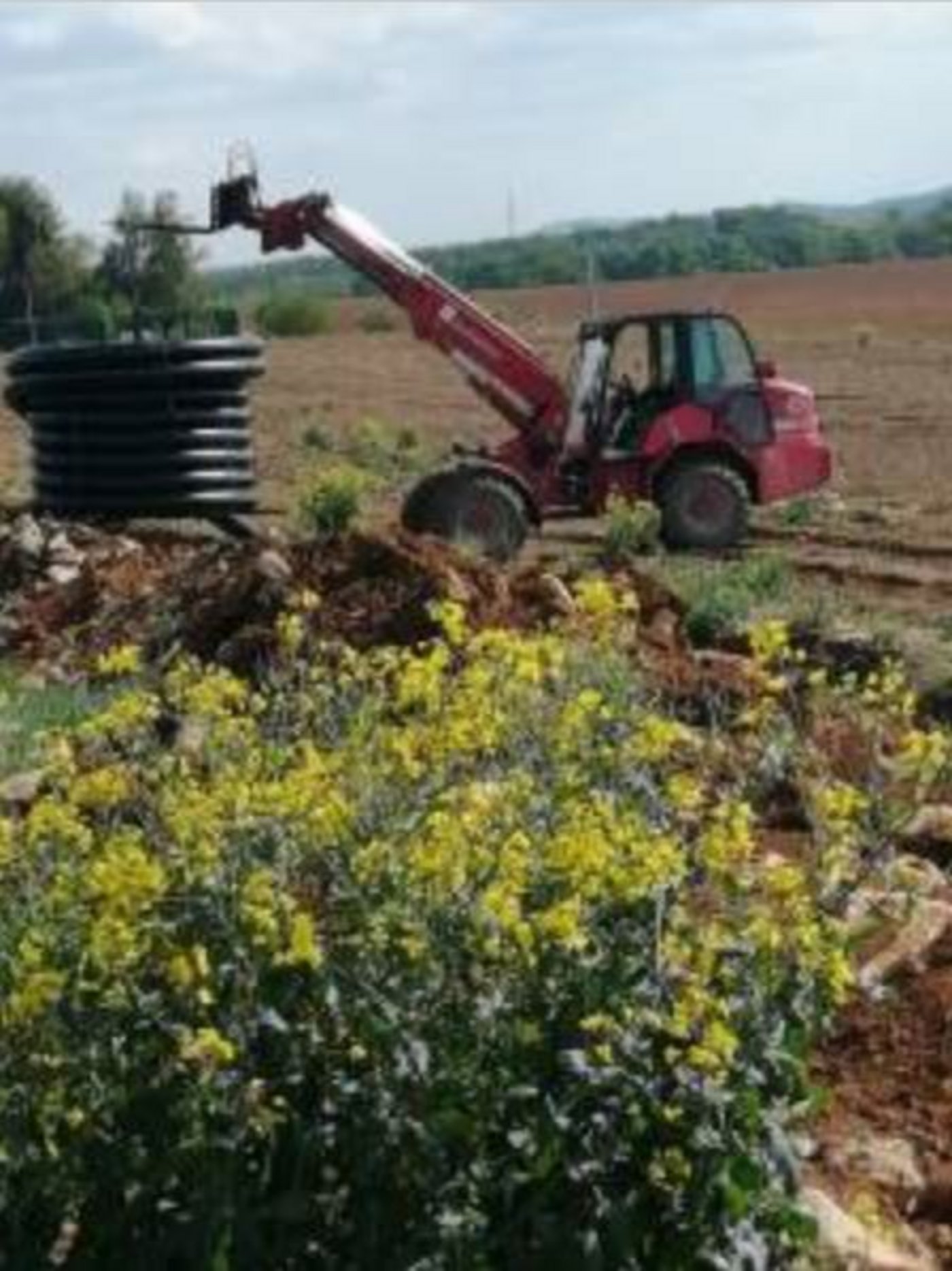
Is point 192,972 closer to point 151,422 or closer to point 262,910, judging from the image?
point 262,910

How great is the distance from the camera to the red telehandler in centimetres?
1852

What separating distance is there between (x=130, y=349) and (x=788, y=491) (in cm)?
496

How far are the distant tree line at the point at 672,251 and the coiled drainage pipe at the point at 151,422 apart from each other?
81957 millimetres

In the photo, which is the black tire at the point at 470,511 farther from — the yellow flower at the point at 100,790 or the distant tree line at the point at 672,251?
the distant tree line at the point at 672,251

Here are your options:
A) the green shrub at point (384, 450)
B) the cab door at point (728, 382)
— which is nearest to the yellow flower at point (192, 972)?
the cab door at point (728, 382)

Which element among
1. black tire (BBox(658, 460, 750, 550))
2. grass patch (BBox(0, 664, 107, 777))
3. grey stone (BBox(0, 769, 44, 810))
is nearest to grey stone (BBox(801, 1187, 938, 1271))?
grass patch (BBox(0, 664, 107, 777))

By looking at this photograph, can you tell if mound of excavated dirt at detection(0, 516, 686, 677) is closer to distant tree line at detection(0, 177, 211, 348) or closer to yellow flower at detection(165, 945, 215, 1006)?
yellow flower at detection(165, 945, 215, 1006)

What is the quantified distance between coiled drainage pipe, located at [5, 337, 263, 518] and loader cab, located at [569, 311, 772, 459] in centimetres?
274

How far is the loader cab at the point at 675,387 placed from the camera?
18.6 metres

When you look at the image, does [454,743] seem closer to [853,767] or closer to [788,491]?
[853,767]

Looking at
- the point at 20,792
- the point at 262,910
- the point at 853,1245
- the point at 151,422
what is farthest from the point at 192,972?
the point at 151,422

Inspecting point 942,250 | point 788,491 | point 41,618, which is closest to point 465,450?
point 788,491

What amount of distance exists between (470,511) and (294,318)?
5830 cm

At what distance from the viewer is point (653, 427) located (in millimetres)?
18562
